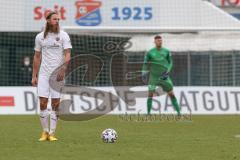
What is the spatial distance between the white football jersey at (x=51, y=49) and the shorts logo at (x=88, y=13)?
17452 mm

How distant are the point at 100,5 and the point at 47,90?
1804cm

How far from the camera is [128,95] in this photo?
23344 millimetres

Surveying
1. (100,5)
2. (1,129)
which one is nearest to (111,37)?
(100,5)

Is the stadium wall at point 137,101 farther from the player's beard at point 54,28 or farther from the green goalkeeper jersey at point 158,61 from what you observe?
the player's beard at point 54,28

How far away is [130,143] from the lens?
12039 mm

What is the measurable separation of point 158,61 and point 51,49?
779cm

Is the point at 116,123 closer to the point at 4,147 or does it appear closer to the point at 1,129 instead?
the point at 1,129

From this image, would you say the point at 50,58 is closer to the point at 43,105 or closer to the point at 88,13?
the point at 43,105

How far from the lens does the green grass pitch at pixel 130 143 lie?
33.0 feet

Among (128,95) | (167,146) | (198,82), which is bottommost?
(198,82)

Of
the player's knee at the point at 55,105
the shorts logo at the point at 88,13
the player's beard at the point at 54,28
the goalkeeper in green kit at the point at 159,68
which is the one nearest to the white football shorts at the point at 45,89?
the player's knee at the point at 55,105

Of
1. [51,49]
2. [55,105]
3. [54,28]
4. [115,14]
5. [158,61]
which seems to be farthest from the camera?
[115,14]

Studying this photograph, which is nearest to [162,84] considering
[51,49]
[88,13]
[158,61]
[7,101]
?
[158,61]

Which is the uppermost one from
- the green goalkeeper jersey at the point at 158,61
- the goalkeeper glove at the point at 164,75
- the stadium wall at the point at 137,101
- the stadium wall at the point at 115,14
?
the green goalkeeper jersey at the point at 158,61
